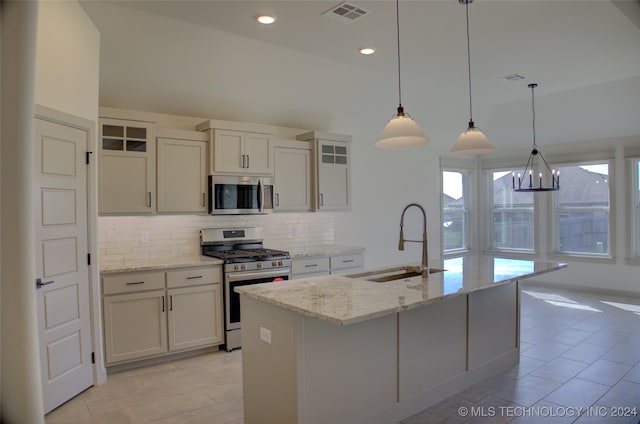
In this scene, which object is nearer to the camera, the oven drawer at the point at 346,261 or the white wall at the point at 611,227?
the oven drawer at the point at 346,261

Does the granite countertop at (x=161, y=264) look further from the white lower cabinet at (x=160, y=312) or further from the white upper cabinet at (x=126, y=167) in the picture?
the white upper cabinet at (x=126, y=167)

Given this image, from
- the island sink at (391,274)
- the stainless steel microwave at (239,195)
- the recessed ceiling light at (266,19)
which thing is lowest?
the island sink at (391,274)

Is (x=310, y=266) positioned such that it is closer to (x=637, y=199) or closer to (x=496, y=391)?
(x=496, y=391)

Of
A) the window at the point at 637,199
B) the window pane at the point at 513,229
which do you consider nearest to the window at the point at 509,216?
the window pane at the point at 513,229

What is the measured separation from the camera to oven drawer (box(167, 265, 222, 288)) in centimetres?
409

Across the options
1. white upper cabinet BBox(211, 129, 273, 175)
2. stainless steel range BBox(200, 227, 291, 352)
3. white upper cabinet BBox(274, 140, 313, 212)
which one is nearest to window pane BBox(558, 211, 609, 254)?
white upper cabinet BBox(274, 140, 313, 212)

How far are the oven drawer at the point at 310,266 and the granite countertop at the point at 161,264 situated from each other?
945 millimetres

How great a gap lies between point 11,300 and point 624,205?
8.05 meters

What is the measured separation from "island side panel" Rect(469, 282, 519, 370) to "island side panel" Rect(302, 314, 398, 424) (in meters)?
0.96

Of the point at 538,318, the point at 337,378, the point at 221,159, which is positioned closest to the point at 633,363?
the point at 538,318

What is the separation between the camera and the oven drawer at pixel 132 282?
3.78 m

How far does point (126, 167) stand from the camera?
163 inches

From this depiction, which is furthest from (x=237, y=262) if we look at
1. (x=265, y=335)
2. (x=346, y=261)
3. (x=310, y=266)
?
(x=265, y=335)

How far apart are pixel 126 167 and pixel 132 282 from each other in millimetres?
1115
